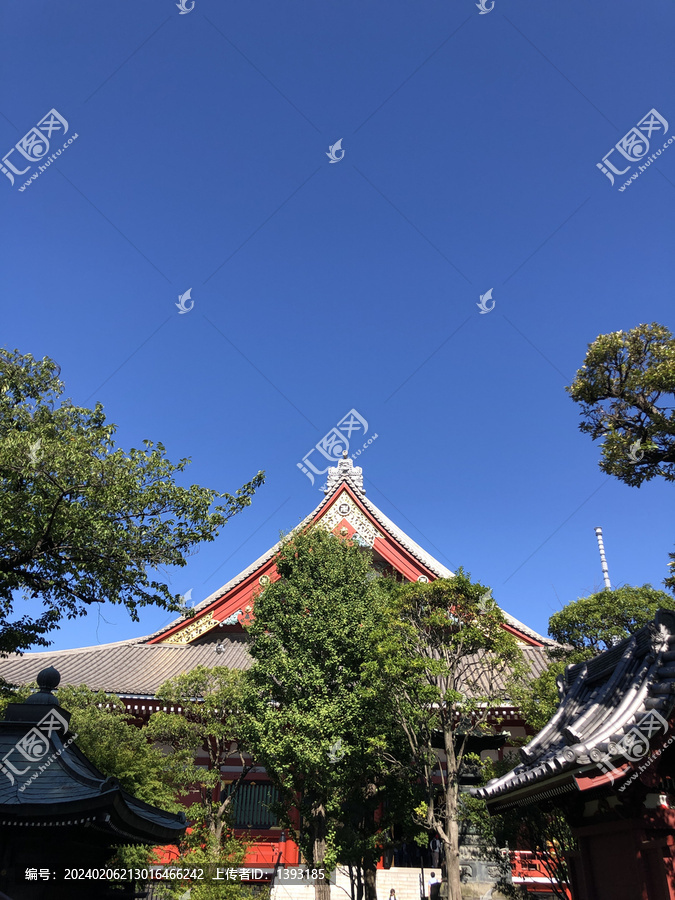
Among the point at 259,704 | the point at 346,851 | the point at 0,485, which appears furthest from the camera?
the point at 259,704

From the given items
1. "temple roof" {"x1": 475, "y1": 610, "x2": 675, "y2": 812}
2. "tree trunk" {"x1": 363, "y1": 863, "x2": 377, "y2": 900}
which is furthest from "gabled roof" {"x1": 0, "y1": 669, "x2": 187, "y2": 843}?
"tree trunk" {"x1": 363, "y1": 863, "x2": 377, "y2": 900}

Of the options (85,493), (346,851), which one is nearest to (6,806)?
(85,493)

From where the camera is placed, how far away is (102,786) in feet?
21.9

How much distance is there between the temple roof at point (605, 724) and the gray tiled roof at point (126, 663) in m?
13.2

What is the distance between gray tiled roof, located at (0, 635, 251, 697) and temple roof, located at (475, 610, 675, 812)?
13178mm

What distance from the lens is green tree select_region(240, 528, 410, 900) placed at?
39.9 ft

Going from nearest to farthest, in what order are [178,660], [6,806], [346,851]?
[6,806], [346,851], [178,660]

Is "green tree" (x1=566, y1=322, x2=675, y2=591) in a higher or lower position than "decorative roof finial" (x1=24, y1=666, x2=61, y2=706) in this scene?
higher

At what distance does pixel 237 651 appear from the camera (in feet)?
72.5

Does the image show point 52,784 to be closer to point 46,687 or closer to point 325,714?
point 46,687

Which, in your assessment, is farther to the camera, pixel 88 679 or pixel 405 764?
pixel 88 679

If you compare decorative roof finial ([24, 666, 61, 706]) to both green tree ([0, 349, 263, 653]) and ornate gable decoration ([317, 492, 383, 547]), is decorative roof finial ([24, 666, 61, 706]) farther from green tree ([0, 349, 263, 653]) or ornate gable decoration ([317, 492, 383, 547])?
ornate gable decoration ([317, 492, 383, 547])

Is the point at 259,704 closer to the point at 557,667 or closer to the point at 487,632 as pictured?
the point at 487,632

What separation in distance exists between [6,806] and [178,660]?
51.0 feet
